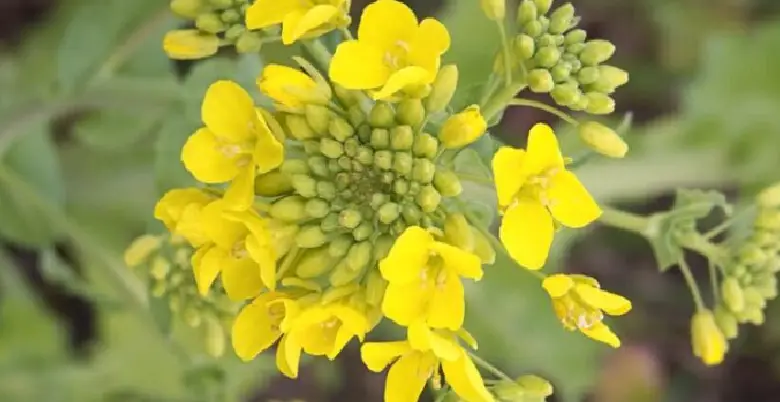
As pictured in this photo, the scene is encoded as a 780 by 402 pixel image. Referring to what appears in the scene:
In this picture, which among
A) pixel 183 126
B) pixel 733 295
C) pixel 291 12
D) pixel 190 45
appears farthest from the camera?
pixel 183 126

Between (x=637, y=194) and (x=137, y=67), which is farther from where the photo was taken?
(x=637, y=194)

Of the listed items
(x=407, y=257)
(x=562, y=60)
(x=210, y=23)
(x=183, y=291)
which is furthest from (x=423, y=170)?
(x=183, y=291)

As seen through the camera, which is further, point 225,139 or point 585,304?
point 225,139

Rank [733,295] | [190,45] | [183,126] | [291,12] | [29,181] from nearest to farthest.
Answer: [291,12], [190,45], [733,295], [183,126], [29,181]

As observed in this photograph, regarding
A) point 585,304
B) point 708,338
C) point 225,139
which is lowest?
point 708,338

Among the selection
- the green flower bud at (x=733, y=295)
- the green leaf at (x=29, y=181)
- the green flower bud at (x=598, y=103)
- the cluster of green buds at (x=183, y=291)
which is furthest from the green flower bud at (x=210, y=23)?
the green flower bud at (x=733, y=295)

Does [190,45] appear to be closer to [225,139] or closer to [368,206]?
[225,139]

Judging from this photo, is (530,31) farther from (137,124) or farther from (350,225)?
(137,124)

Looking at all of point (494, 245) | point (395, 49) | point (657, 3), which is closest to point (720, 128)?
point (657, 3)
